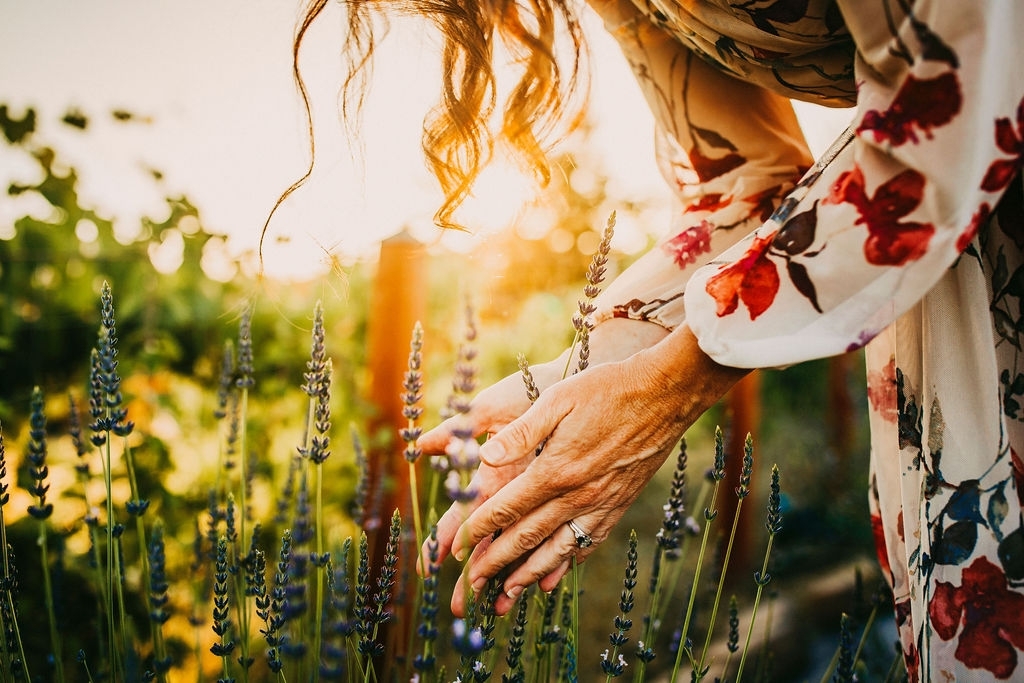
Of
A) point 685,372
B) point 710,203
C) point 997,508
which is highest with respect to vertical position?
point 710,203

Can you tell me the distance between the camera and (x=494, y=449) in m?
0.95

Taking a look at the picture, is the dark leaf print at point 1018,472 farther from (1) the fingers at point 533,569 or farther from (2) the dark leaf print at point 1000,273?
(1) the fingers at point 533,569

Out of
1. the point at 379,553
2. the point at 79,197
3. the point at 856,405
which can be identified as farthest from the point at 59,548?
the point at 856,405

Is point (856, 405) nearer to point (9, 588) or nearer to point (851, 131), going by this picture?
point (851, 131)

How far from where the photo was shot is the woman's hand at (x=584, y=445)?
0.93 metres

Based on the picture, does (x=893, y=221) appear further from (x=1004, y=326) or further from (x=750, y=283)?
(x=1004, y=326)

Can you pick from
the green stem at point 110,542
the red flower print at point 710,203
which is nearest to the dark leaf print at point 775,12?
the red flower print at point 710,203

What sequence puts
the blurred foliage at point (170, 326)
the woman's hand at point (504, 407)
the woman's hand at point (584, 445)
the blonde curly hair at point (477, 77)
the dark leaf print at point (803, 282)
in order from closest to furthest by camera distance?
the dark leaf print at point (803, 282) → the woman's hand at point (584, 445) → the woman's hand at point (504, 407) → the blonde curly hair at point (477, 77) → the blurred foliage at point (170, 326)

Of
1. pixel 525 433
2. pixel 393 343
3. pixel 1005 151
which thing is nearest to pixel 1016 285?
pixel 1005 151

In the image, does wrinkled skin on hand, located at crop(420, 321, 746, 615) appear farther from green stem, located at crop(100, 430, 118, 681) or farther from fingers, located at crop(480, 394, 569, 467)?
green stem, located at crop(100, 430, 118, 681)

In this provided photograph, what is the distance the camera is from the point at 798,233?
0.84m

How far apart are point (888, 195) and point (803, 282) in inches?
5.4

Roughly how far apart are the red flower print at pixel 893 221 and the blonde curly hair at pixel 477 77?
80 cm

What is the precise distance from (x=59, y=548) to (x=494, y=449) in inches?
45.5
